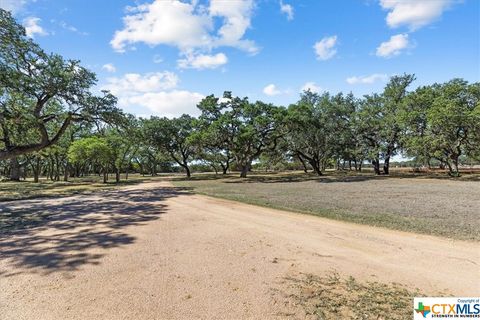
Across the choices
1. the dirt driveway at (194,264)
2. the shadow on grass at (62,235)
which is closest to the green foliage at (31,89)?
the shadow on grass at (62,235)

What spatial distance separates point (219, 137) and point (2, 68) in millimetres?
24333

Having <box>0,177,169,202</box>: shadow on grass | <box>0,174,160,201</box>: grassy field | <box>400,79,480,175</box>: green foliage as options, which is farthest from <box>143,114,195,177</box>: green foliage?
<box>400,79,480,175</box>: green foliage

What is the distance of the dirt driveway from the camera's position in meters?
3.87

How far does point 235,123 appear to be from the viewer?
37375mm

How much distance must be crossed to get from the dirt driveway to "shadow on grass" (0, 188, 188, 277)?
0.10ft

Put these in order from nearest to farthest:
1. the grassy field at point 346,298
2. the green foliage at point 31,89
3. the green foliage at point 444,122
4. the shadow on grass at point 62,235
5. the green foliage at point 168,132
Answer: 1. the grassy field at point 346,298
2. the shadow on grass at point 62,235
3. the green foliage at point 31,89
4. the green foliage at point 444,122
5. the green foliage at point 168,132

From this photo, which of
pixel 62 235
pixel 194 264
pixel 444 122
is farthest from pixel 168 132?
pixel 194 264

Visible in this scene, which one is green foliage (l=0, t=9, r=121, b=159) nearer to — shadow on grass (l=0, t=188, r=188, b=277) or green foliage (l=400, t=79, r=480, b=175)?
shadow on grass (l=0, t=188, r=188, b=277)

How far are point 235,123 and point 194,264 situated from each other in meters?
32.7

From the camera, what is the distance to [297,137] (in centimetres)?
4253

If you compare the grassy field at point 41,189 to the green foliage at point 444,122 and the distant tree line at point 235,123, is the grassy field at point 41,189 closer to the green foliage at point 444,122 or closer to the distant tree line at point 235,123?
the distant tree line at point 235,123

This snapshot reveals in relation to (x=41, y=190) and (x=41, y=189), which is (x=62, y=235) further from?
(x=41, y=189)

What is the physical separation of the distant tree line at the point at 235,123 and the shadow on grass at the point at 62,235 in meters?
10.5

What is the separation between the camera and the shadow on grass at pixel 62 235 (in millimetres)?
5492
